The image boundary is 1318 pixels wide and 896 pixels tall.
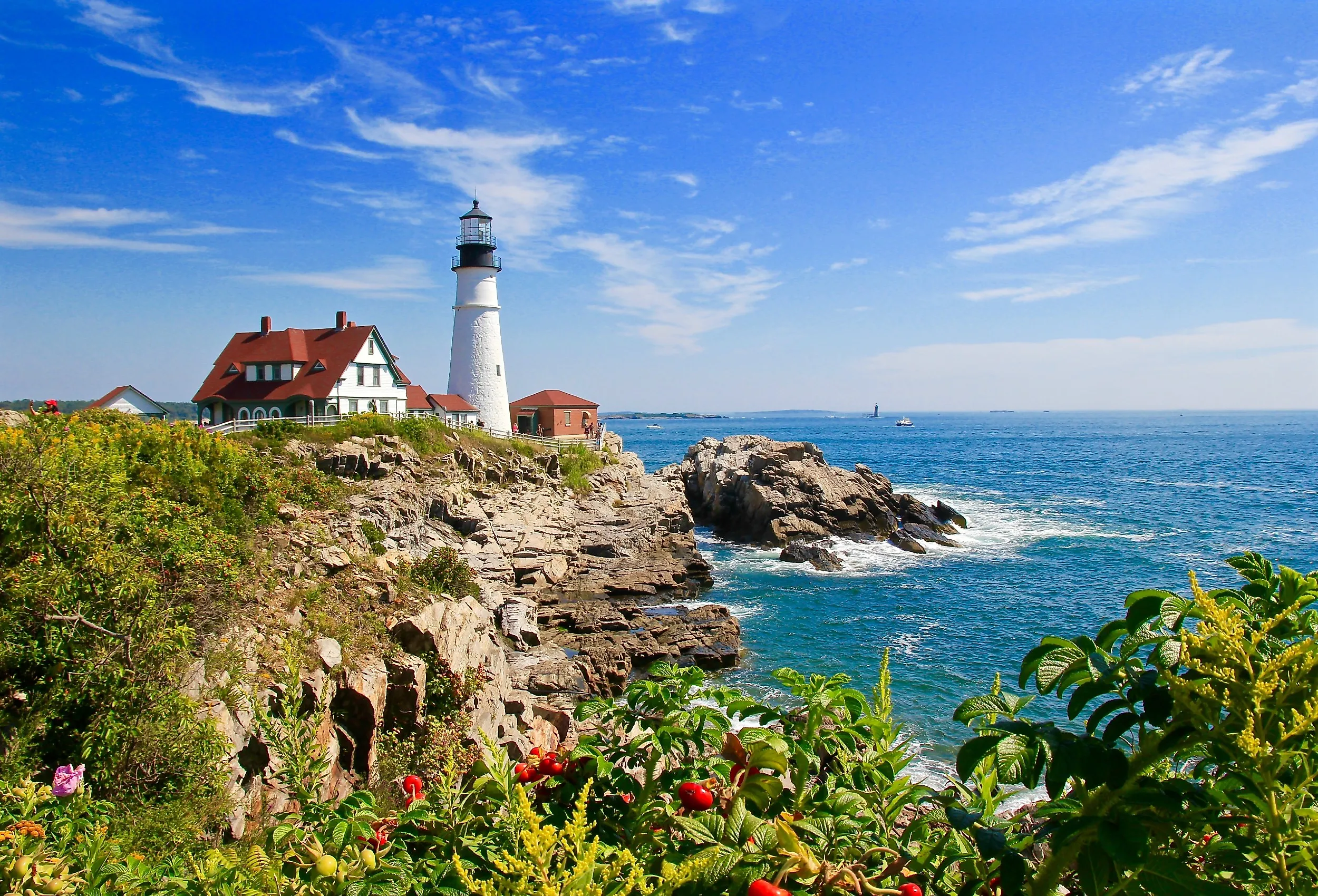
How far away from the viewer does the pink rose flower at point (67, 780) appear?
15.7 feet

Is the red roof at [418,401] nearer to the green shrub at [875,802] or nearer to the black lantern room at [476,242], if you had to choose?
the black lantern room at [476,242]

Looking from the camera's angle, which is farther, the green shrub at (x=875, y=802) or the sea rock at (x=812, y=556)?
the sea rock at (x=812, y=556)

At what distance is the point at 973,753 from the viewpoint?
2.04 metres

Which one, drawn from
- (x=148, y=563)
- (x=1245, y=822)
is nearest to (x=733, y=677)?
(x=148, y=563)

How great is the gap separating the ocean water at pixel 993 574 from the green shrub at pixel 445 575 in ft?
26.9

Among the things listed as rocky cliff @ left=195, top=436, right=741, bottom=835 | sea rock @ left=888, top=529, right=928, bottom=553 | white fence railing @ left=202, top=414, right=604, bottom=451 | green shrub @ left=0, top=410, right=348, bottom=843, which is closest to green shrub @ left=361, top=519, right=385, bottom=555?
rocky cliff @ left=195, top=436, right=741, bottom=835

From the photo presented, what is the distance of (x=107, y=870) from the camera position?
11.0 feet

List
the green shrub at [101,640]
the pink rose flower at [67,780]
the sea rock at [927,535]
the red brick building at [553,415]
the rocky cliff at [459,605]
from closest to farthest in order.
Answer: the pink rose flower at [67,780]
the green shrub at [101,640]
the rocky cliff at [459,605]
the sea rock at [927,535]
the red brick building at [553,415]

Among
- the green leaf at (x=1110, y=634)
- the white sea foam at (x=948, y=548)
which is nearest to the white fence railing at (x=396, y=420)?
the white sea foam at (x=948, y=548)

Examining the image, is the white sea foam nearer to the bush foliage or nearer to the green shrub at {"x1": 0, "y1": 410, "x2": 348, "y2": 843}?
the green shrub at {"x1": 0, "y1": 410, "x2": 348, "y2": 843}

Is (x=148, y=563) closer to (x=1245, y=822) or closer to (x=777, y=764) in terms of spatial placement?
(x=777, y=764)

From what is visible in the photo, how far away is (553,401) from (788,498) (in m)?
18.6

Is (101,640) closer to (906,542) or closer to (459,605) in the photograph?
(459,605)

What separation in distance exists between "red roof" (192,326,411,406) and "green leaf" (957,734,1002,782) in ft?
127
